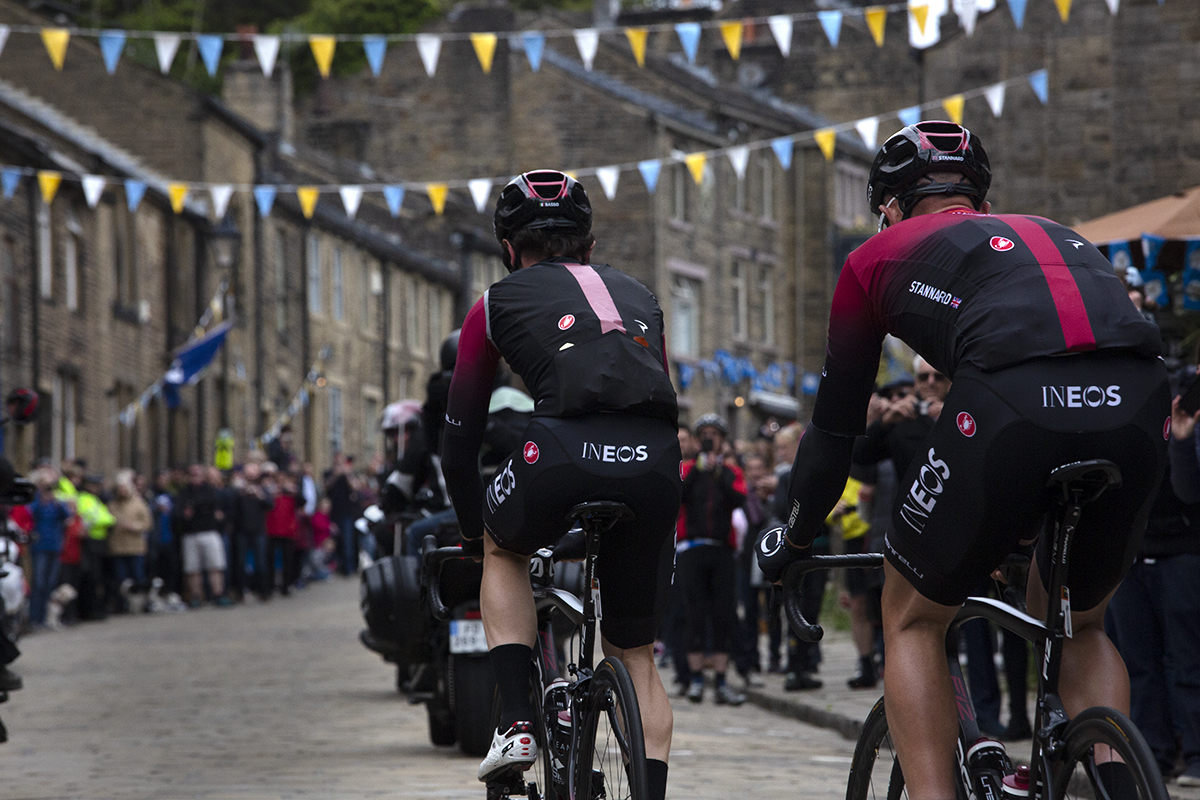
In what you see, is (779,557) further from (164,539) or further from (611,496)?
(164,539)

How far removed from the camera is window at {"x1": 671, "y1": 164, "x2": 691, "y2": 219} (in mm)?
54969

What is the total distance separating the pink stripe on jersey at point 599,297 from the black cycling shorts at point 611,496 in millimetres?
272

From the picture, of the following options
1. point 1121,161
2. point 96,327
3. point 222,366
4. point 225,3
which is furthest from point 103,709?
point 225,3

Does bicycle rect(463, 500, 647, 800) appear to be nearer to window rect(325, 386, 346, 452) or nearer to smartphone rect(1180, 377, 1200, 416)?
smartphone rect(1180, 377, 1200, 416)

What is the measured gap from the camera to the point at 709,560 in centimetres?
1454

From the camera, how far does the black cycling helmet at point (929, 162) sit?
461 cm

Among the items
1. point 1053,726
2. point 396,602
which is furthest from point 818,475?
point 396,602

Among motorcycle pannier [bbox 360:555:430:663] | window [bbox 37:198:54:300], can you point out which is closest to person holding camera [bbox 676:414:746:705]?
motorcycle pannier [bbox 360:555:430:663]

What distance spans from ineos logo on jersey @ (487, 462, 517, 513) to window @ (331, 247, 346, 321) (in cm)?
4526

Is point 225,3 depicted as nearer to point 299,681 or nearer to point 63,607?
point 63,607

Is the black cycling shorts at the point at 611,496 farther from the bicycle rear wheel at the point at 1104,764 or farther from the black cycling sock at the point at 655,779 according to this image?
the bicycle rear wheel at the point at 1104,764

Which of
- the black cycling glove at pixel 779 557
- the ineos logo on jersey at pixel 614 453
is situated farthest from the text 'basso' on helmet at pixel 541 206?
the black cycling glove at pixel 779 557

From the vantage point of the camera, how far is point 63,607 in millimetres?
24781

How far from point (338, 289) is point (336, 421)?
10.9 ft
